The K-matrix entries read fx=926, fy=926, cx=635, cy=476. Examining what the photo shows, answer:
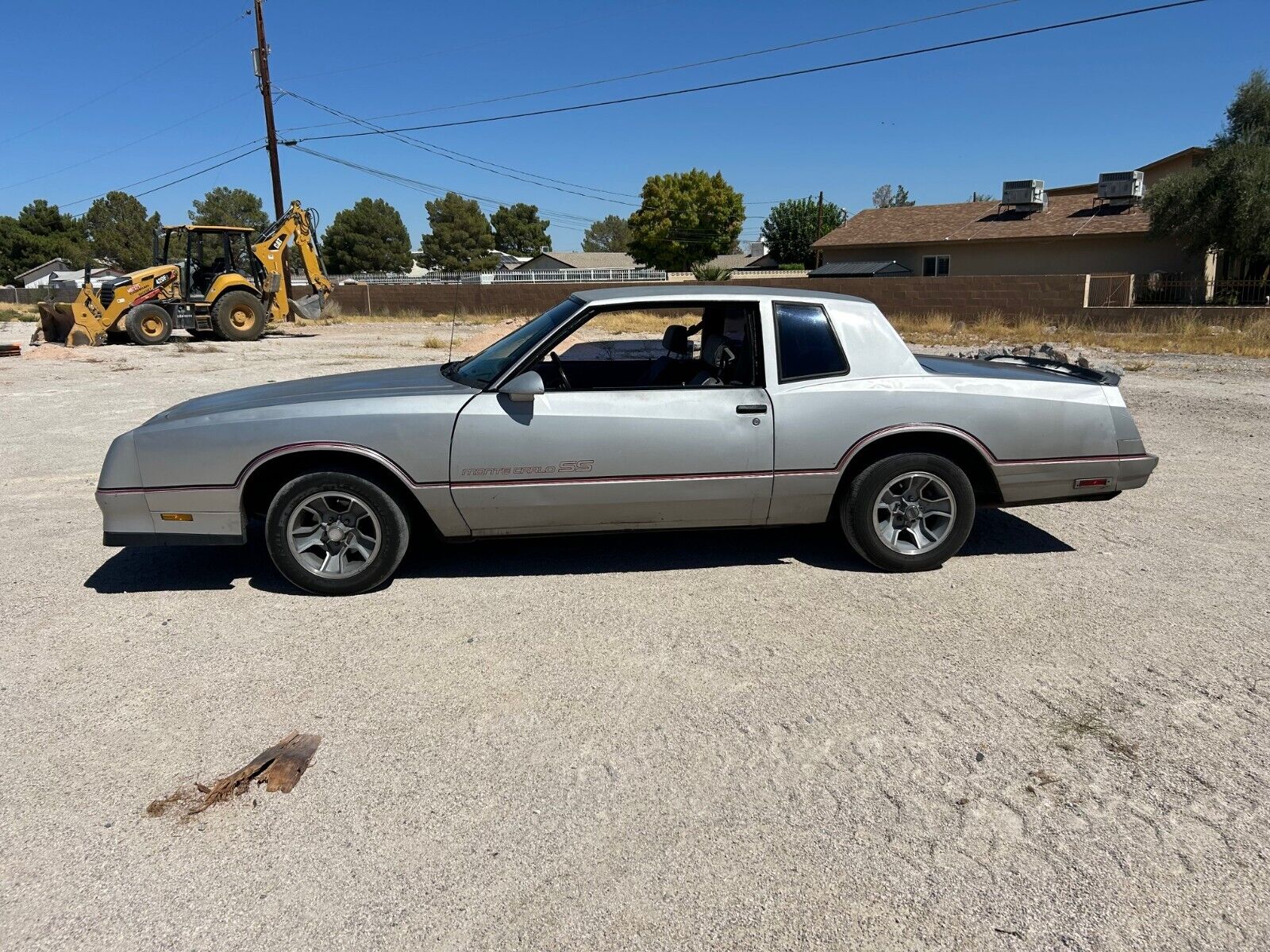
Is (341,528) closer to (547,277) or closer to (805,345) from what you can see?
(805,345)

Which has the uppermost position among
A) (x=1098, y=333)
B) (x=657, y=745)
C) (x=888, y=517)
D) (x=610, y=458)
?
(x=1098, y=333)

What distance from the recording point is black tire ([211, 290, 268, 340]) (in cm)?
2322

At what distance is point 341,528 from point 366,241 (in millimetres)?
91175

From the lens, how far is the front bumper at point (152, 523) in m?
4.78

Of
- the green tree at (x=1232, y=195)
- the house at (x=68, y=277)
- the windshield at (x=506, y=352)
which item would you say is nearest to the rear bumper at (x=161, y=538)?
the windshield at (x=506, y=352)

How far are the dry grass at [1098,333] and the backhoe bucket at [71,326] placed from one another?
63.5ft

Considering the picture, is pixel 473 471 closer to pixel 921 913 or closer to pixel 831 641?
pixel 831 641

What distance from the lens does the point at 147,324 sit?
2267cm

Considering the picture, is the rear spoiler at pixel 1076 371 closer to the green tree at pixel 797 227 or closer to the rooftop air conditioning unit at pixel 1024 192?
the rooftop air conditioning unit at pixel 1024 192

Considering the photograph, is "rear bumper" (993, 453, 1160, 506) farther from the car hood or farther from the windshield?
the car hood

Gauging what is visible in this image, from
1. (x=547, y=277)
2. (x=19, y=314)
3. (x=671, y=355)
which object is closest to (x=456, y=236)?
(x=547, y=277)

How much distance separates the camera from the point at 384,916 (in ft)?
8.51

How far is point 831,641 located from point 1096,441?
2.13 metres

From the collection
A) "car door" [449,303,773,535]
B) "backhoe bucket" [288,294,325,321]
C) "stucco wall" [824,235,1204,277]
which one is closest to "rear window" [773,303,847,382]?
"car door" [449,303,773,535]
